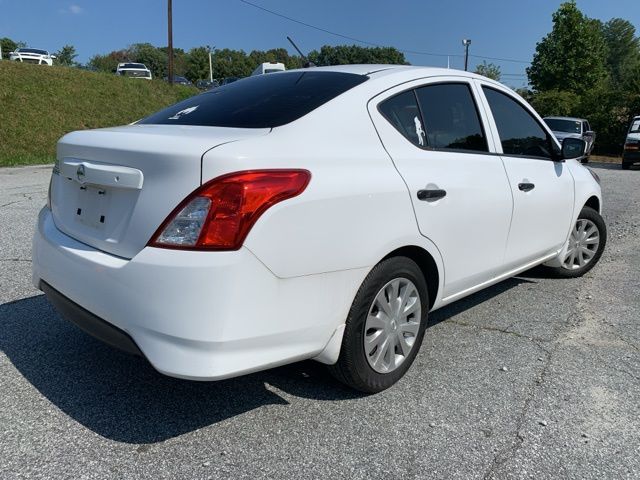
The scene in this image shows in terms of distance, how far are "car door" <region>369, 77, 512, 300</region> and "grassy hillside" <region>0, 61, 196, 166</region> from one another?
16.1 metres

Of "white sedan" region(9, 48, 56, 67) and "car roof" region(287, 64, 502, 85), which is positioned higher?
"white sedan" region(9, 48, 56, 67)

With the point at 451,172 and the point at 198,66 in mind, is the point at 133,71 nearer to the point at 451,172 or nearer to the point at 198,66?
the point at 451,172

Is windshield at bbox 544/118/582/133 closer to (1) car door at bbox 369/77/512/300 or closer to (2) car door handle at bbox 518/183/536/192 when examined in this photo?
(2) car door handle at bbox 518/183/536/192

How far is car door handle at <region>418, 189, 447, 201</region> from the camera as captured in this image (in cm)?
286

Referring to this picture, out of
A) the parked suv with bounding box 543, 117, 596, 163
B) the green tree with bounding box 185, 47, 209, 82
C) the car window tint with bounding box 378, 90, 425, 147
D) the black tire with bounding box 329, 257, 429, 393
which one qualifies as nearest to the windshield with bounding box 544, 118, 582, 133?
the parked suv with bounding box 543, 117, 596, 163

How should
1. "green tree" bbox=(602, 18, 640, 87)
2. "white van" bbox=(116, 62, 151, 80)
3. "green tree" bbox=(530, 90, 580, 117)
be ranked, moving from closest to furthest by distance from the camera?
"green tree" bbox=(530, 90, 580, 117)
"white van" bbox=(116, 62, 151, 80)
"green tree" bbox=(602, 18, 640, 87)

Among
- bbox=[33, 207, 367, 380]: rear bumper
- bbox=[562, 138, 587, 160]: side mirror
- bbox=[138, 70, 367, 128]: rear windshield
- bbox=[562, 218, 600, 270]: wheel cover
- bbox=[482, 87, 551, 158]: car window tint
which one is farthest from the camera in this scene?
bbox=[562, 218, 600, 270]: wheel cover

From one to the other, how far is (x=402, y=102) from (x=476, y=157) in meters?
0.68

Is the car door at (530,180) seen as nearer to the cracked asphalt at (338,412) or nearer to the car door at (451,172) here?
the car door at (451,172)

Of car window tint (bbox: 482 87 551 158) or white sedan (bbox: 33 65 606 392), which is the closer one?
white sedan (bbox: 33 65 606 392)

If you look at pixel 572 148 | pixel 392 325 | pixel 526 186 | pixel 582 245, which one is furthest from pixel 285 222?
pixel 582 245

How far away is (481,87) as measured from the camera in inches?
145

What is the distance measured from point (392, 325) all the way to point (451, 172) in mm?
940

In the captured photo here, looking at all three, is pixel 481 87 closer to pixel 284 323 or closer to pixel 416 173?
pixel 416 173
